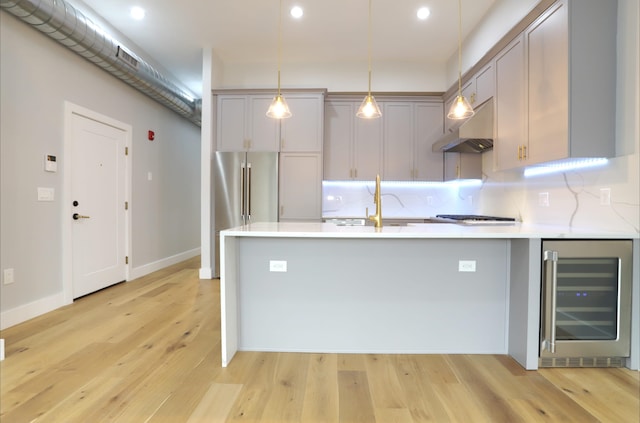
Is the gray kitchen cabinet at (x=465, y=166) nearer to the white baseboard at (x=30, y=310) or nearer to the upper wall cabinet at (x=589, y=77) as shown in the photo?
the upper wall cabinet at (x=589, y=77)

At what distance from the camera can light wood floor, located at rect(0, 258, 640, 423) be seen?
1.76 meters

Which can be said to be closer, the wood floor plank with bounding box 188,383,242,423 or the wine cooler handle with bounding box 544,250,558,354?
the wood floor plank with bounding box 188,383,242,423

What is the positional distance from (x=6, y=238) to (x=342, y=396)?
3069 mm

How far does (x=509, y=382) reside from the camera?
2080mm

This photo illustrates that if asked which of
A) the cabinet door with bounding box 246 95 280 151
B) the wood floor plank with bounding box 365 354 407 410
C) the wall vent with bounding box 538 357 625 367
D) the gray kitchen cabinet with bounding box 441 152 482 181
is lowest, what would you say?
the wood floor plank with bounding box 365 354 407 410

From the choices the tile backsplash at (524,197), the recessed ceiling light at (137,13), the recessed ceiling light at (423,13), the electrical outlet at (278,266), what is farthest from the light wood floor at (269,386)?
the recessed ceiling light at (423,13)

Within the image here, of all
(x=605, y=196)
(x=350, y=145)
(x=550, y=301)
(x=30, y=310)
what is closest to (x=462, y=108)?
(x=605, y=196)

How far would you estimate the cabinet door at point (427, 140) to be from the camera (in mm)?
4797

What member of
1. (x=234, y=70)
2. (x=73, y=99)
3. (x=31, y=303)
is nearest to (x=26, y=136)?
(x=73, y=99)

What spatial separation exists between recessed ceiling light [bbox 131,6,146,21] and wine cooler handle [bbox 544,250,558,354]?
4.36 meters

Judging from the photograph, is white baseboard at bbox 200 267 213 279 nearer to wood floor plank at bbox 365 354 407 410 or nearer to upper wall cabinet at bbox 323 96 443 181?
upper wall cabinet at bbox 323 96 443 181

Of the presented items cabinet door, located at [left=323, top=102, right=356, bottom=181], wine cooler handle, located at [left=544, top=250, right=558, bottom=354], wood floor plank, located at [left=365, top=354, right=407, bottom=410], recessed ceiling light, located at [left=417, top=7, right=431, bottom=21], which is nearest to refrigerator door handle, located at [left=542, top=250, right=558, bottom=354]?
wine cooler handle, located at [left=544, top=250, right=558, bottom=354]

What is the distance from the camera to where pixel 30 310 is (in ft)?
10.5

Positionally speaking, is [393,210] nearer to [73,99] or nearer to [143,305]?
[143,305]
